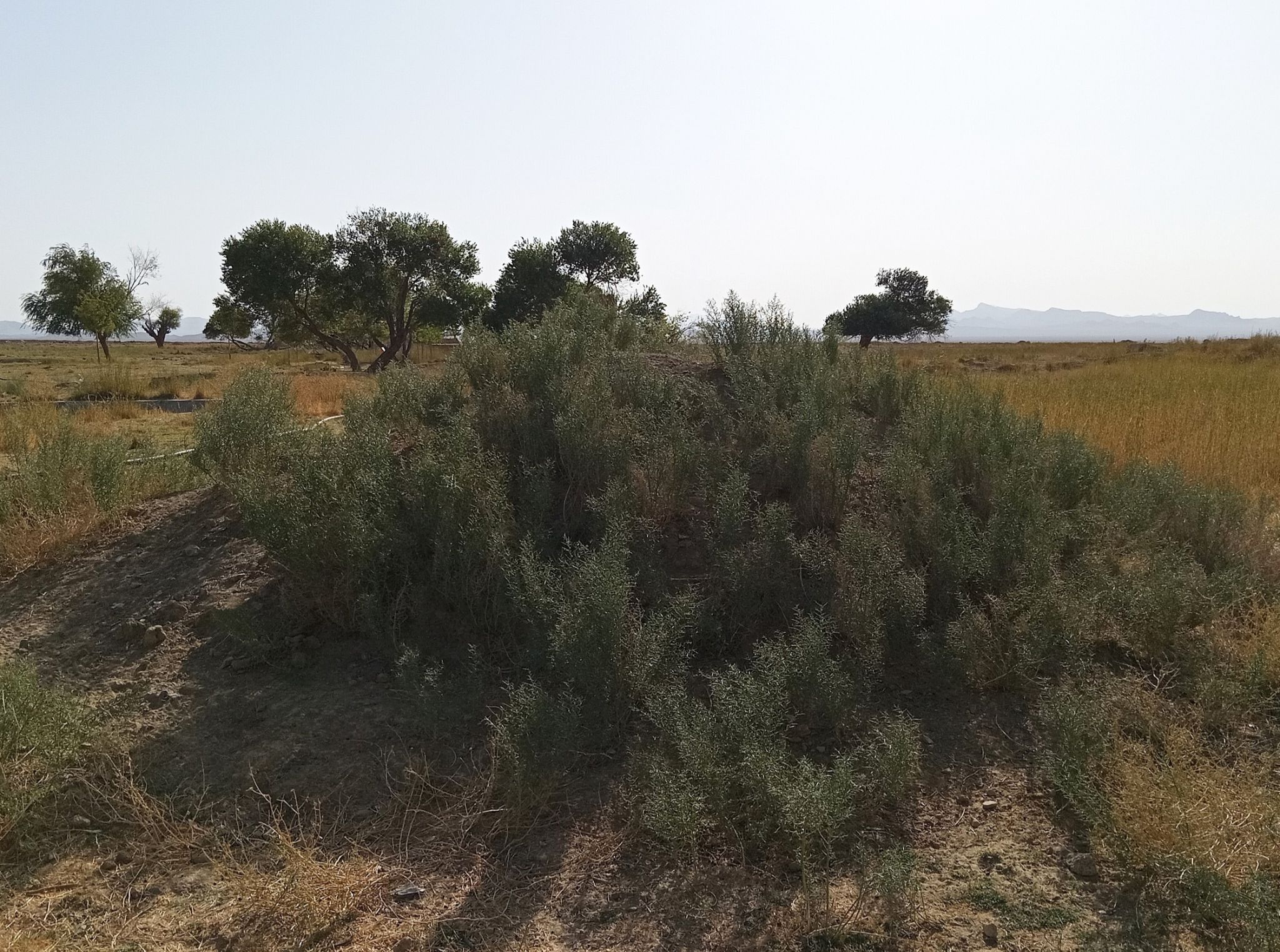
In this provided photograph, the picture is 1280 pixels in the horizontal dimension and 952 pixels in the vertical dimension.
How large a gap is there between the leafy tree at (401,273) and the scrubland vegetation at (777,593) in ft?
74.0

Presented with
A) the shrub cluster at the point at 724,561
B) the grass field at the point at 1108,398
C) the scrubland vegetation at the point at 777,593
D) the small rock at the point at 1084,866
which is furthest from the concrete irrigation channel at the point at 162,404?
the small rock at the point at 1084,866

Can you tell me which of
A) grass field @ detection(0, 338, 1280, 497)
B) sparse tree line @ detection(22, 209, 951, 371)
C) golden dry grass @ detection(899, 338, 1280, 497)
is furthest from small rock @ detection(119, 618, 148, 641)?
sparse tree line @ detection(22, 209, 951, 371)

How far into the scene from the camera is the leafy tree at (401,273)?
1078 inches

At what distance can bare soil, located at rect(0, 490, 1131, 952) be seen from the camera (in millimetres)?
2830

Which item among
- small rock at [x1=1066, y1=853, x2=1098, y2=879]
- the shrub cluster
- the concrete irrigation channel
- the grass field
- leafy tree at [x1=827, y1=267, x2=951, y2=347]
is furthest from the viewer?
leafy tree at [x1=827, y1=267, x2=951, y2=347]

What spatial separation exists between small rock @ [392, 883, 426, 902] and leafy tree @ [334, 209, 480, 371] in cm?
2530

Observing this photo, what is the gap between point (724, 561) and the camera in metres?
4.45

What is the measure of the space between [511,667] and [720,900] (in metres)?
1.65

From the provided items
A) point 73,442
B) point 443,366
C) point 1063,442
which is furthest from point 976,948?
point 73,442

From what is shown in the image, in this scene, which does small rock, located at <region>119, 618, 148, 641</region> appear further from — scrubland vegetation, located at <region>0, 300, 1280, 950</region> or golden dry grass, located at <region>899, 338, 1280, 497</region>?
golden dry grass, located at <region>899, 338, 1280, 497</region>

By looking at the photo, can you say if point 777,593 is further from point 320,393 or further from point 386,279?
point 386,279

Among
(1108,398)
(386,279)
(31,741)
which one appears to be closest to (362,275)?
(386,279)

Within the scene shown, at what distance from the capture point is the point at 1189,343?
86.8ft

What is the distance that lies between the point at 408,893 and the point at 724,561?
2184 mm
